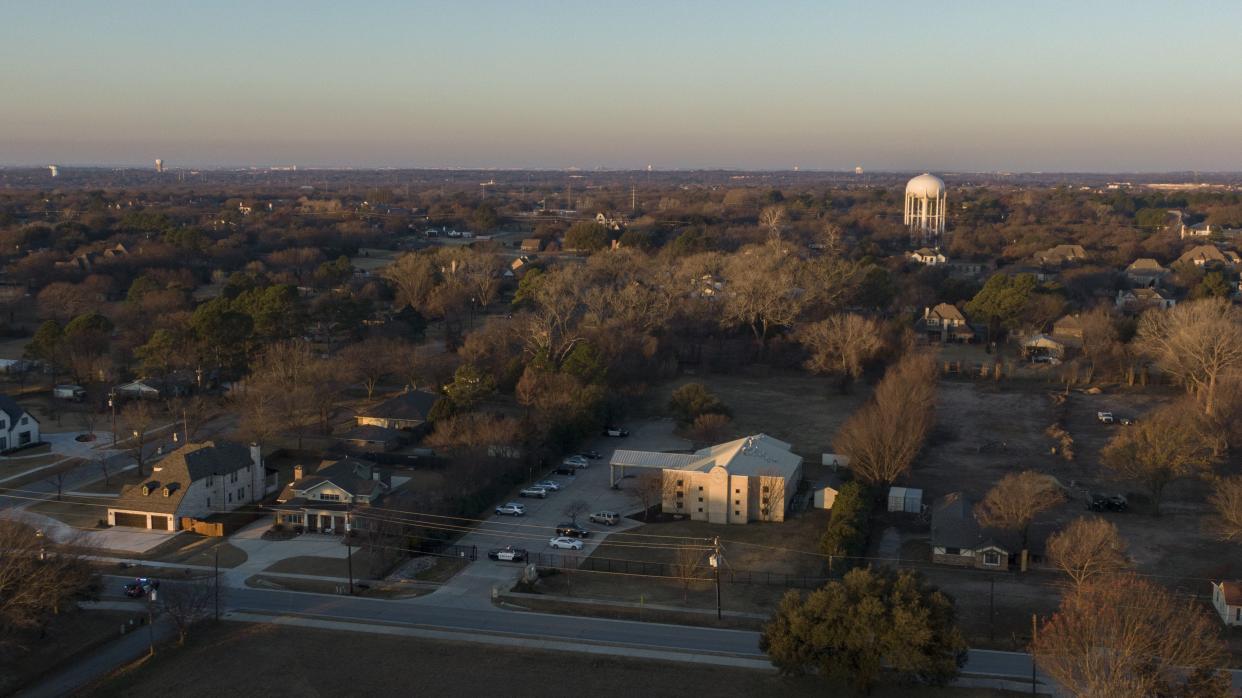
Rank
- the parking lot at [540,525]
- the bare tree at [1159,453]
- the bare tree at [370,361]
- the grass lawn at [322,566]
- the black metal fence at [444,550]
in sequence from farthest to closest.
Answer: the bare tree at [370,361], the bare tree at [1159,453], the black metal fence at [444,550], the grass lawn at [322,566], the parking lot at [540,525]

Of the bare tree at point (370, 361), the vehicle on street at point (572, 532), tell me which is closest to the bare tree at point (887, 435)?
the vehicle on street at point (572, 532)

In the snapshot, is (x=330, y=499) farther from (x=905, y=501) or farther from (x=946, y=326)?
(x=946, y=326)

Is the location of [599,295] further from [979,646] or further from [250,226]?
[250,226]

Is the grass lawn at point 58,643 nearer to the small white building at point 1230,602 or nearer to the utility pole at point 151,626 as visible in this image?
the utility pole at point 151,626

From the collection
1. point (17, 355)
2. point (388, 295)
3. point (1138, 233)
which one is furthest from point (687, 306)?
point (1138, 233)

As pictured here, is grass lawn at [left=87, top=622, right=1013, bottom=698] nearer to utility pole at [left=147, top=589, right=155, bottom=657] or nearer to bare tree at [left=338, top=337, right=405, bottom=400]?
utility pole at [left=147, top=589, right=155, bottom=657]
